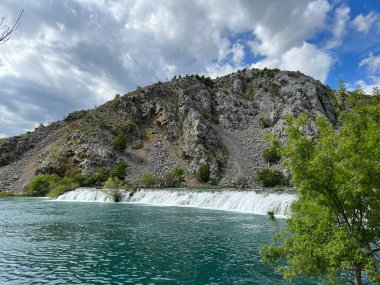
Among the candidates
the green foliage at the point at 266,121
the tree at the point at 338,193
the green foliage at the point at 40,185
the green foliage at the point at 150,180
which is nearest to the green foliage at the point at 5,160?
the green foliage at the point at 40,185

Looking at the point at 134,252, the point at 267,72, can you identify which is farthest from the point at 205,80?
the point at 134,252

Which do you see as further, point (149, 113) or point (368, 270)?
point (149, 113)

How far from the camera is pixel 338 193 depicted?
12.1m

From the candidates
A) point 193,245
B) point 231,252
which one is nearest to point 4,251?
point 193,245

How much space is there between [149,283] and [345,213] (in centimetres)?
1159

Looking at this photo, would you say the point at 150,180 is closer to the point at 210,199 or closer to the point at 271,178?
the point at 271,178

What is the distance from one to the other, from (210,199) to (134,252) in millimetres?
40112

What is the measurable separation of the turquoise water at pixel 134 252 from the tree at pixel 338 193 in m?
8.10

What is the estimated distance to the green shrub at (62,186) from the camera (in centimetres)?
9303

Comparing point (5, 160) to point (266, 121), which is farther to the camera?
point (266, 121)

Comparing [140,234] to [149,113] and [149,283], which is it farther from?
[149,113]

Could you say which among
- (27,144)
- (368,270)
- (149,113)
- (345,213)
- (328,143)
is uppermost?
(149,113)

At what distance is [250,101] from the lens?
509ft

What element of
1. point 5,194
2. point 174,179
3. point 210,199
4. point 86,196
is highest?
point 174,179
